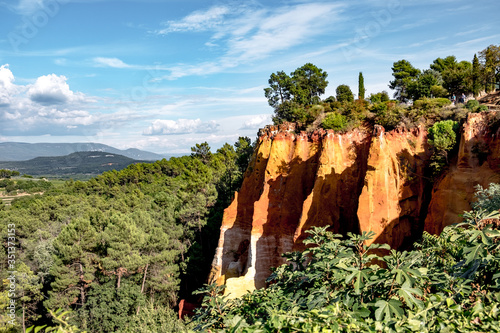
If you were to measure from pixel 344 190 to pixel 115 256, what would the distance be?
18150 millimetres

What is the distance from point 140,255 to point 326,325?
27.6 metres

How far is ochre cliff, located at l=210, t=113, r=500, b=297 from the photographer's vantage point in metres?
13.4

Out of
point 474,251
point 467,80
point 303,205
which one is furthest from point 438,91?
point 474,251

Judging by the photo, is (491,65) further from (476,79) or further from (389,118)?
(389,118)

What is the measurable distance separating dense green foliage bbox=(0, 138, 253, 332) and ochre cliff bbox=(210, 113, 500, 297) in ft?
22.1

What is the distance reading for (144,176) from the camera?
194 ft

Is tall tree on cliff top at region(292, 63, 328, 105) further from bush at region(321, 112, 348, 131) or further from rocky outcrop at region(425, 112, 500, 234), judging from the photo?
rocky outcrop at region(425, 112, 500, 234)

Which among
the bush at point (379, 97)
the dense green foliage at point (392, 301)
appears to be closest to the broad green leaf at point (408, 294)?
the dense green foliage at point (392, 301)

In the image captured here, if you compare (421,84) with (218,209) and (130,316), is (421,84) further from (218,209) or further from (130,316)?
(130,316)

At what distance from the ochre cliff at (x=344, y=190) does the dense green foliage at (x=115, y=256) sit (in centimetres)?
675

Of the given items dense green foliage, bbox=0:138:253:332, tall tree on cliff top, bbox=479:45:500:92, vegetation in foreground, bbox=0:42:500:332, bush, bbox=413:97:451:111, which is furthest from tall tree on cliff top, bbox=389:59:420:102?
dense green foliage, bbox=0:138:253:332

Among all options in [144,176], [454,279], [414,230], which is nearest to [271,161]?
[414,230]

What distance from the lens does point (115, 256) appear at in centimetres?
2511

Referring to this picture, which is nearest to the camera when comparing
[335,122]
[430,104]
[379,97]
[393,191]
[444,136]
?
[444,136]
